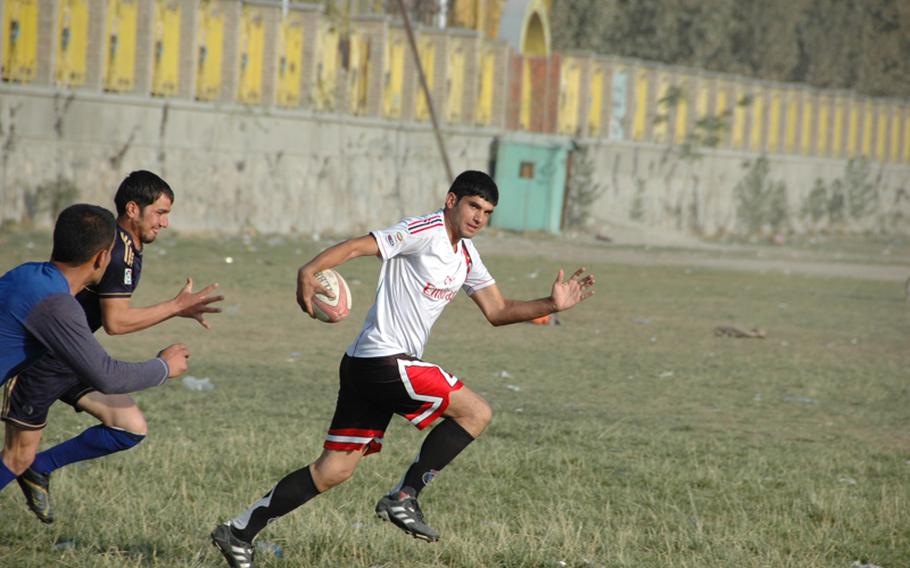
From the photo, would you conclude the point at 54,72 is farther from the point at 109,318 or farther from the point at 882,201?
the point at 882,201

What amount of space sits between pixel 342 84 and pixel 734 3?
41.9 metres

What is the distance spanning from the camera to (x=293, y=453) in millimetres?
8328

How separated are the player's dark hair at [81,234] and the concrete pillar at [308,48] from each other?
76.2 feet

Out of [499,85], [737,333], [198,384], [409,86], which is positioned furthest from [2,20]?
[499,85]

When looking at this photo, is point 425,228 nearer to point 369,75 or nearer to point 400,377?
point 400,377

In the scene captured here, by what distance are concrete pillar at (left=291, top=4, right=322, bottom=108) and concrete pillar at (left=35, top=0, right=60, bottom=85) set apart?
6.32 metres

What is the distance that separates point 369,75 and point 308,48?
2391 mm

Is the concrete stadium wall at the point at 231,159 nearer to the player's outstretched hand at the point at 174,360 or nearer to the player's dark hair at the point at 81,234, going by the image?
the player's outstretched hand at the point at 174,360

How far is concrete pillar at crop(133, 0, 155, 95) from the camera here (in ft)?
79.4

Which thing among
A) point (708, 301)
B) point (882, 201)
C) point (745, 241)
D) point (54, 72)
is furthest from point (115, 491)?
point (882, 201)

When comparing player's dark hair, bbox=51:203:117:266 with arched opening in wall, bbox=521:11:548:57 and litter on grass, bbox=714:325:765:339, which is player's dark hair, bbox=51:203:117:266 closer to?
litter on grass, bbox=714:325:765:339

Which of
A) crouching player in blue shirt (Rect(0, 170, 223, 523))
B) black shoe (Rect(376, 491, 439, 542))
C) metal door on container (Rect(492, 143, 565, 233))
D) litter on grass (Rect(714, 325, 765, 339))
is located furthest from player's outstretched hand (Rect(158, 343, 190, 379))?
metal door on container (Rect(492, 143, 565, 233))

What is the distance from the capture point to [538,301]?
6.58 meters

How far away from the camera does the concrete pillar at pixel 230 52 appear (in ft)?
85.9
